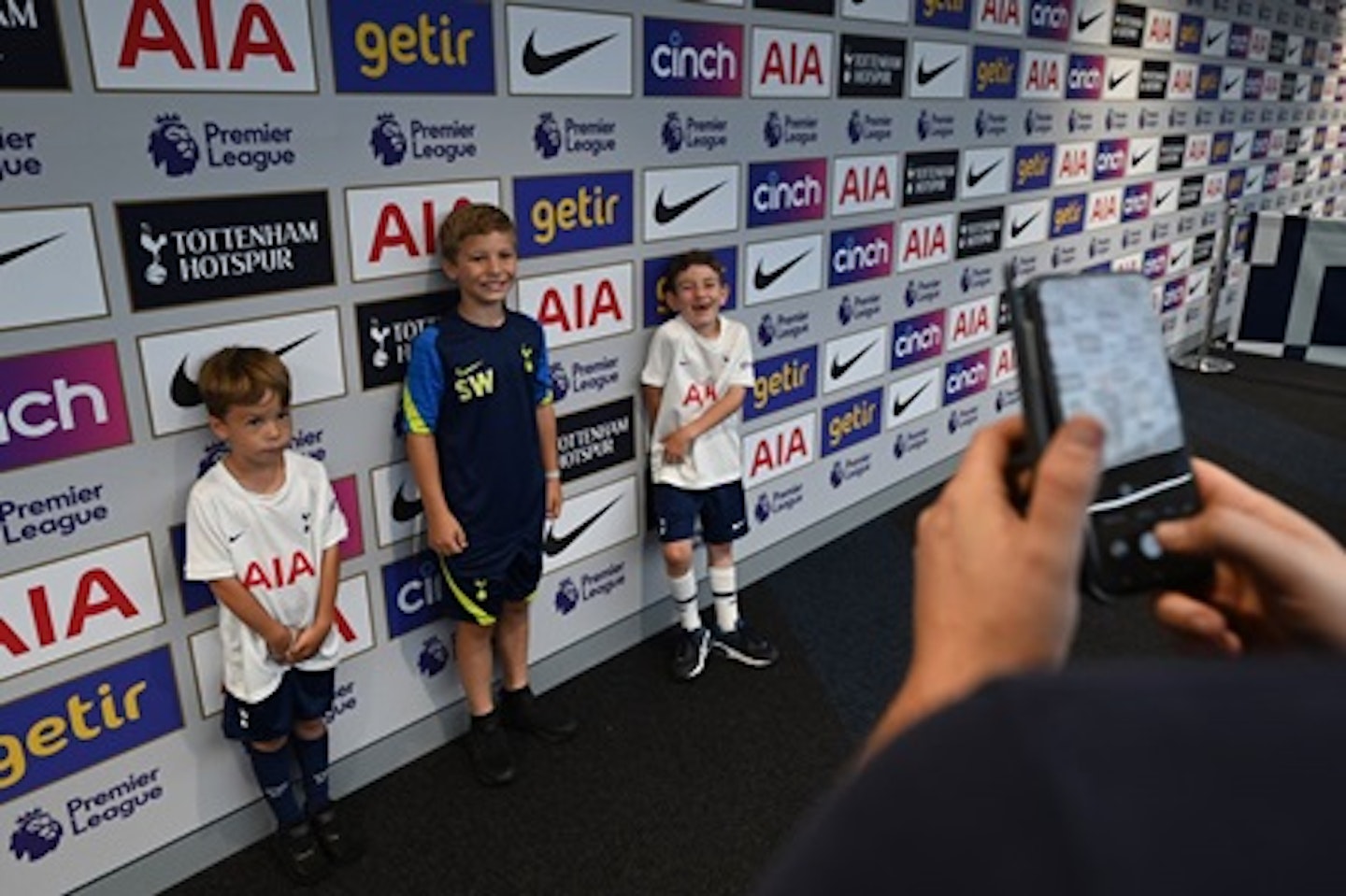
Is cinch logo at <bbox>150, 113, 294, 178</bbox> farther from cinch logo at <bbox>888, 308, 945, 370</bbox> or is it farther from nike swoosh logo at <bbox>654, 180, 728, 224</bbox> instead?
cinch logo at <bbox>888, 308, 945, 370</bbox>

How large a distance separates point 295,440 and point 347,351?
8.3 inches

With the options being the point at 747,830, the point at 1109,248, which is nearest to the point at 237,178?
the point at 747,830

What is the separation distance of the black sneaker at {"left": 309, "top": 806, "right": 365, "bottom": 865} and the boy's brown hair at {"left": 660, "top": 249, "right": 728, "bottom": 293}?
152 cm

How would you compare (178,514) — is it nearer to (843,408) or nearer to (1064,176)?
(843,408)

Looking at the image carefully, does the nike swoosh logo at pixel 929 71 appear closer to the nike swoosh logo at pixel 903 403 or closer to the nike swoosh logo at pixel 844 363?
the nike swoosh logo at pixel 844 363

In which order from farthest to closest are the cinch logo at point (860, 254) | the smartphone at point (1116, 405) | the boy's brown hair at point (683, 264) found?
the cinch logo at point (860, 254), the boy's brown hair at point (683, 264), the smartphone at point (1116, 405)

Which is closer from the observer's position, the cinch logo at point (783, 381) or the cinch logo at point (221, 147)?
the cinch logo at point (221, 147)

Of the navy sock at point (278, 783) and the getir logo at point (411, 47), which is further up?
the getir logo at point (411, 47)

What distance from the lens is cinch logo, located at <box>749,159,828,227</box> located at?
286 centimetres

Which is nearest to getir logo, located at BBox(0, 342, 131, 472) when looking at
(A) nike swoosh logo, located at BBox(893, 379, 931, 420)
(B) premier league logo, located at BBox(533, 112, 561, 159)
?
(B) premier league logo, located at BBox(533, 112, 561, 159)

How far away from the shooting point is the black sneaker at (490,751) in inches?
90.6

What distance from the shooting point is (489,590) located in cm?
224

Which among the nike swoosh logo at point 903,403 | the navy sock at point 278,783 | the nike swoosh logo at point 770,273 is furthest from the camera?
the nike swoosh logo at point 903,403

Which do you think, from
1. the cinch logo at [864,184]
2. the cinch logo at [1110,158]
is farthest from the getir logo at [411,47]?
the cinch logo at [1110,158]
